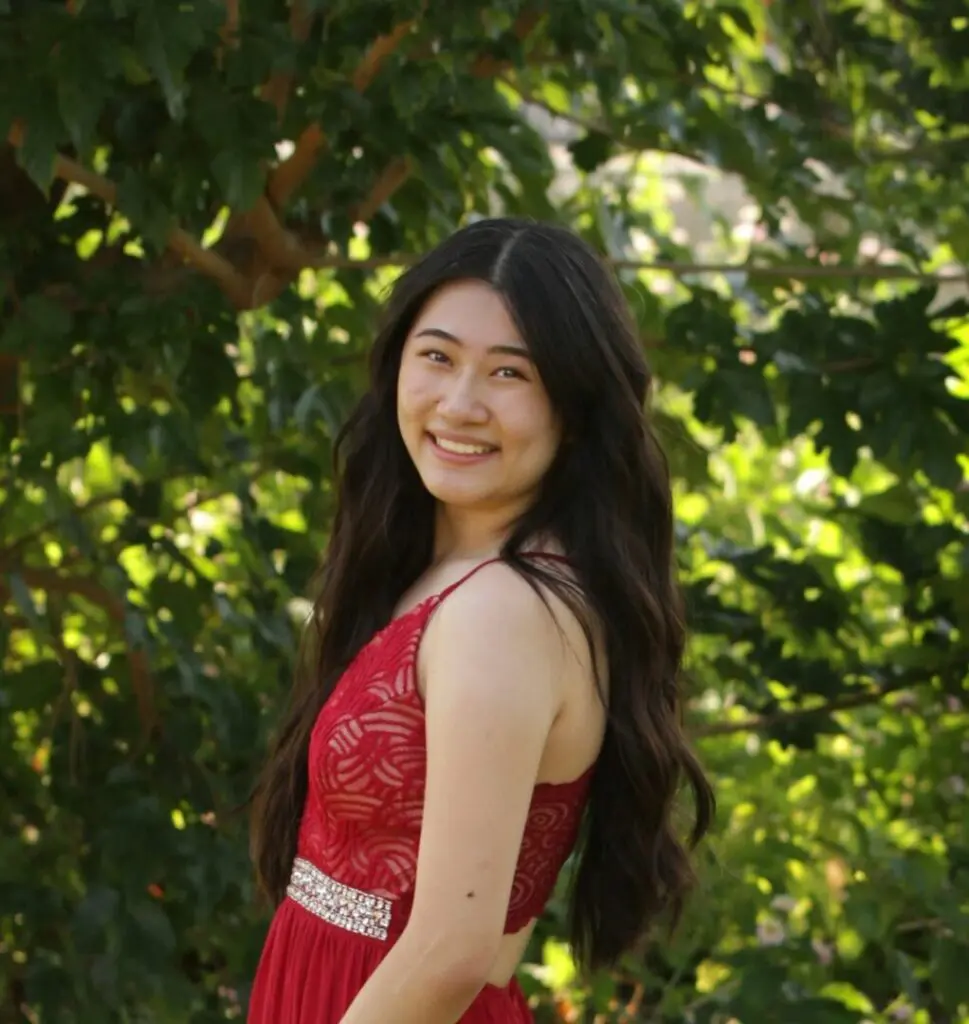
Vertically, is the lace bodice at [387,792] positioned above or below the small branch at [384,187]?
below

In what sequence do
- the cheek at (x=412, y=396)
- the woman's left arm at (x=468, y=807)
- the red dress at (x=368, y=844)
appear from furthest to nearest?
the cheek at (x=412, y=396)
the red dress at (x=368, y=844)
the woman's left arm at (x=468, y=807)

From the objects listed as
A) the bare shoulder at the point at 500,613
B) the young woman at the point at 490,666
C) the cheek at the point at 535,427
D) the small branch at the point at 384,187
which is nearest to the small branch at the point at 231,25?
the small branch at the point at 384,187

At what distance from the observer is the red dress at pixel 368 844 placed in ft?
4.83

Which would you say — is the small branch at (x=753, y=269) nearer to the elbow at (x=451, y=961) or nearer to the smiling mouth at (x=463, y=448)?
the smiling mouth at (x=463, y=448)

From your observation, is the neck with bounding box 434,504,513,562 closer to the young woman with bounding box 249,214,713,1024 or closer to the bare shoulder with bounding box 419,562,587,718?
the young woman with bounding box 249,214,713,1024

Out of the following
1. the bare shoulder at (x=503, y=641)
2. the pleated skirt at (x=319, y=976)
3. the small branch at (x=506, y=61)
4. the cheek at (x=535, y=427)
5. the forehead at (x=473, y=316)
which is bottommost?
the pleated skirt at (x=319, y=976)

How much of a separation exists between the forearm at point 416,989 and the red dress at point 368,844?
0.41 ft

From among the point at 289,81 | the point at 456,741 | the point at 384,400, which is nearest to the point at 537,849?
the point at 456,741

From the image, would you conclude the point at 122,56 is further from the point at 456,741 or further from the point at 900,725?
the point at 900,725

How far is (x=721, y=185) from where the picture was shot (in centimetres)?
628

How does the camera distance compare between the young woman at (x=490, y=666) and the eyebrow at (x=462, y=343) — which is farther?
the eyebrow at (x=462, y=343)

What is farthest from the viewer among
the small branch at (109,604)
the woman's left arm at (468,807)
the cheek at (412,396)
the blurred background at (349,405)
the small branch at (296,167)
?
the small branch at (109,604)

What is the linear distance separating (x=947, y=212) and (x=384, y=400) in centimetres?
142

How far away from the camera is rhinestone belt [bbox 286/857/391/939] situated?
1.54 metres
